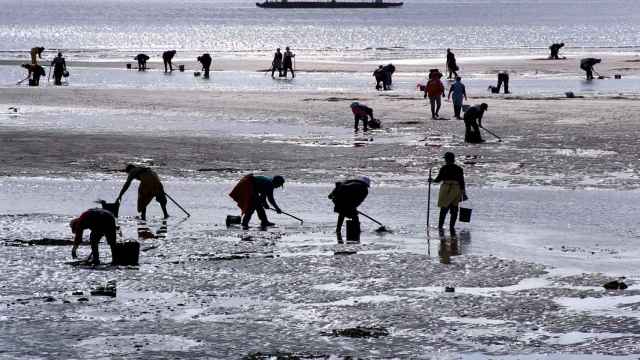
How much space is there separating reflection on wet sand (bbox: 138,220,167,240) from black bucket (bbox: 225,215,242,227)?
111 centimetres

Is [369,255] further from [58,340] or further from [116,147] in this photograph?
[116,147]

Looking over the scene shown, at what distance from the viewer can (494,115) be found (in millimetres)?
43688

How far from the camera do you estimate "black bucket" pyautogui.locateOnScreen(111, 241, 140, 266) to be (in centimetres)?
2023

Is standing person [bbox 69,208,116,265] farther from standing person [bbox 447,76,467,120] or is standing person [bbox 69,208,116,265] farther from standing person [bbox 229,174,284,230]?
standing person [bbox 447,76,467,120]

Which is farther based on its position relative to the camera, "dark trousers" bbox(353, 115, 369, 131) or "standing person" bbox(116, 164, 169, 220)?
"dark trousers" bbox(353, 115, 369, 131)

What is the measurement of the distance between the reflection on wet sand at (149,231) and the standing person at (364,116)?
48.5 ft

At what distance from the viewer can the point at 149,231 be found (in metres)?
23.6

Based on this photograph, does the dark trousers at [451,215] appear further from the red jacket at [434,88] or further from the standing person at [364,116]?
the red jacket at [434,88]

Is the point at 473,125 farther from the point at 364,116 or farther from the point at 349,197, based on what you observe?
the point at 349,197

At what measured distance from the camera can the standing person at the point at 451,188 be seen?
2330 centimetres

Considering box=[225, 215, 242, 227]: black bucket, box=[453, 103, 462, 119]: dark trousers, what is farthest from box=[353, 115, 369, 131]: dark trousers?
box=[225, 215, 242, 227]: black bucket

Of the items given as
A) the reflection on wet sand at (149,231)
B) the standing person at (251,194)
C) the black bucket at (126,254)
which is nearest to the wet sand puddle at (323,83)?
the reflection on wet sand at (149,231)

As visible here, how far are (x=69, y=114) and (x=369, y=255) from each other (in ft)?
86.1

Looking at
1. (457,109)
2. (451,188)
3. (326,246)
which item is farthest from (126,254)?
(457,109)
